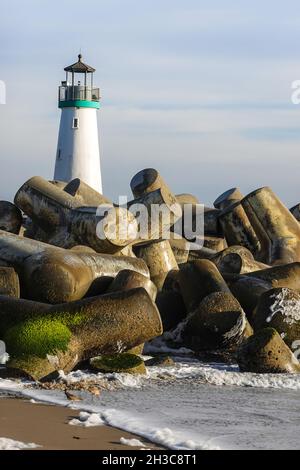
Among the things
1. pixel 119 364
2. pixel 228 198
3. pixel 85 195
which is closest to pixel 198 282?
pixel 119 364

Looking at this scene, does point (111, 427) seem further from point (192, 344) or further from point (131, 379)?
point (192, 344)

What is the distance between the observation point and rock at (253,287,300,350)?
30.7 ft

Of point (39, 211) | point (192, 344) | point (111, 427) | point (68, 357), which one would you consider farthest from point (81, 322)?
point (39, 211)

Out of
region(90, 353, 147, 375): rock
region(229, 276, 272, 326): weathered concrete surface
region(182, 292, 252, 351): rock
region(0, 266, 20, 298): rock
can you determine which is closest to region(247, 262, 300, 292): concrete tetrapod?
region(229, 276, 272, 326): weathered concrete surface

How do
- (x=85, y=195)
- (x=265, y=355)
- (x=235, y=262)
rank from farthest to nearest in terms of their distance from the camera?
1. (x=85, y=195)
2. (x=235, y=262)
3. (x=265, y=355)

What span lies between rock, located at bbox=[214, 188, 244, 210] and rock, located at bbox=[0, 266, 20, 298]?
6.47 m

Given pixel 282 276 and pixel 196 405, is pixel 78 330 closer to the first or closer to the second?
pixel 196 405

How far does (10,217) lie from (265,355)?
18.6 feet

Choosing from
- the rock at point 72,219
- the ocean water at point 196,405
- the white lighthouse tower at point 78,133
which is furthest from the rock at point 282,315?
the white lighthouse tower at point 78,133

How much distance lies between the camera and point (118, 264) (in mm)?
10211

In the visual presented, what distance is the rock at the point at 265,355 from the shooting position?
26.9 ft

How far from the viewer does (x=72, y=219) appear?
12164mm
